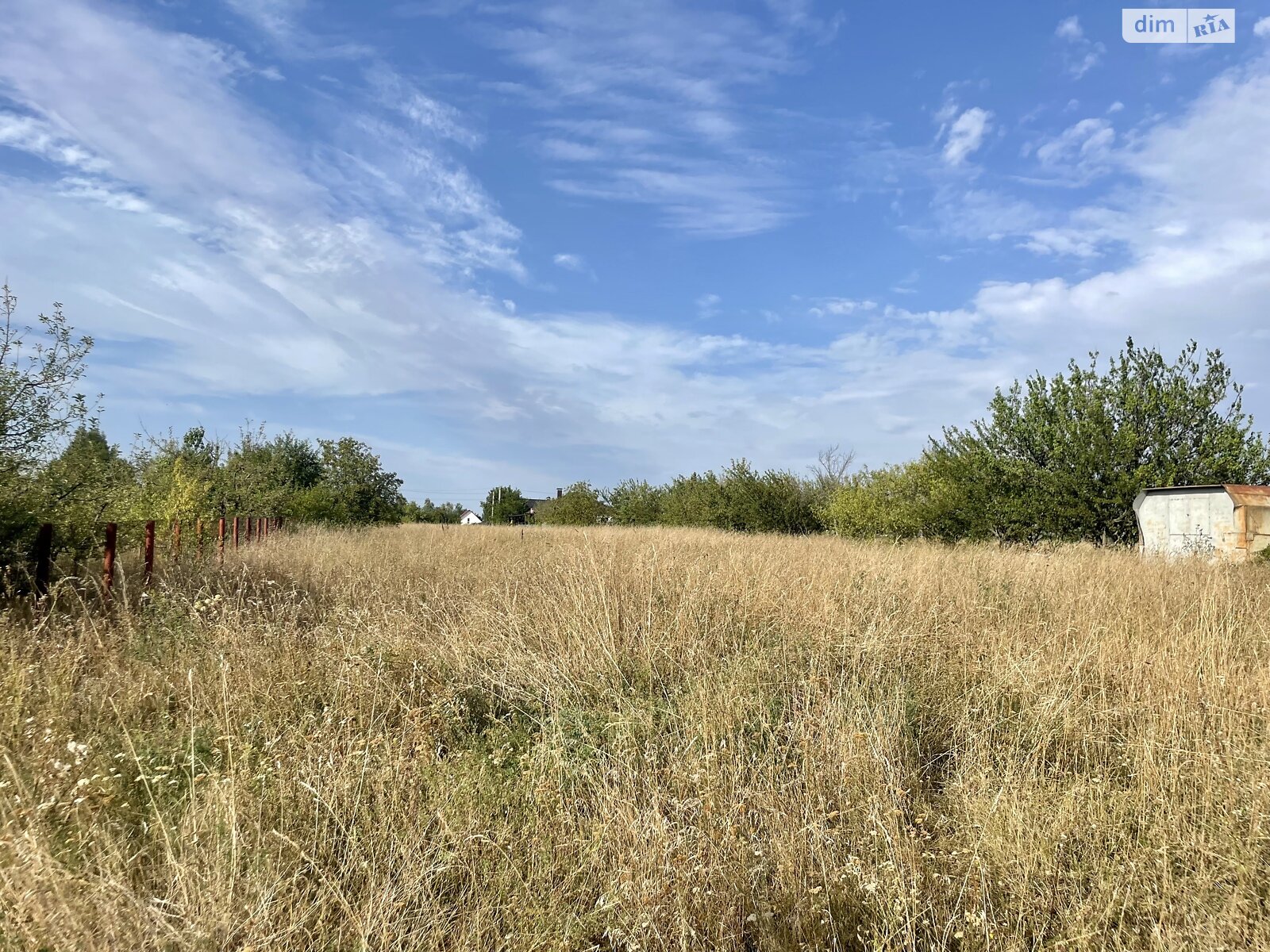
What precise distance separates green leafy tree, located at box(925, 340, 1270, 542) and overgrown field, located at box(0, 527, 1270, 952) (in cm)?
1172

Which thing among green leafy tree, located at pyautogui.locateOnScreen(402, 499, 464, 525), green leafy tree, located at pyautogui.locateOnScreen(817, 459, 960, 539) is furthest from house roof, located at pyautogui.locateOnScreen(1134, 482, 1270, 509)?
green leafy tree, located at pyautogui.locateOnScreen(402, 499, 464, 525)

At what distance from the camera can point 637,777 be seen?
3426 millimetres

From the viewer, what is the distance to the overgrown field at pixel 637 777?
7.94ft

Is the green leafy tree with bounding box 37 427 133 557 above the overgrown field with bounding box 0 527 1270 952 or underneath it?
above

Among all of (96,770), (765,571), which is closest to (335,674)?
(96,770)

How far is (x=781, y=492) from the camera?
98.7ft

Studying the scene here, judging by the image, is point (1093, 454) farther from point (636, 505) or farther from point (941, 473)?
point (636, 505)

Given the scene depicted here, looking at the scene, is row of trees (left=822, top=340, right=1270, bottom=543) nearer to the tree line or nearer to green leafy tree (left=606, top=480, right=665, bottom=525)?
the tree line

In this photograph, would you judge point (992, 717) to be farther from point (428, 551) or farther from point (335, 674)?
point (428, 551)

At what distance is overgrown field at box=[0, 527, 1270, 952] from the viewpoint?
2420 mm

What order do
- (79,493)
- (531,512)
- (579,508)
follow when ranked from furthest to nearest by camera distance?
(531,512)
(579,508)
(79,493)

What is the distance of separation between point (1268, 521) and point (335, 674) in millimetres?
16016

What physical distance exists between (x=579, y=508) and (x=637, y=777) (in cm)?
4043

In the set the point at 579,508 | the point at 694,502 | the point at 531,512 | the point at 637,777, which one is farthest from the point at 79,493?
the point at 531,512
